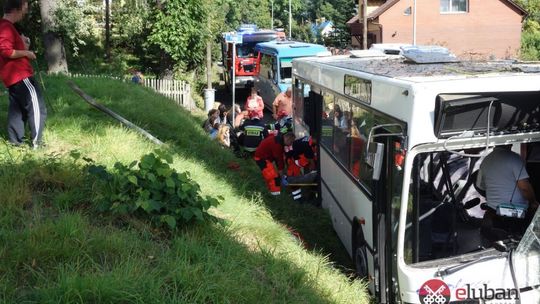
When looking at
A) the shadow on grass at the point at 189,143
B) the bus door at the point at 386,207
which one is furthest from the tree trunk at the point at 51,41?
the bus door at the point at 386,207

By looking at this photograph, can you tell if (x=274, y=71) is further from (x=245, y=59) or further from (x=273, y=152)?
(x=273, y=152)

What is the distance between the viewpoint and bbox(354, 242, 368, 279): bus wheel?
6172 mm

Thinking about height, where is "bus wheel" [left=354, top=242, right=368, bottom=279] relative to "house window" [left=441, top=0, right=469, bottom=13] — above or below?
below

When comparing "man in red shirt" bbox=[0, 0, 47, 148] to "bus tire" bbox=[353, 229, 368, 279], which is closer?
"bus tire" bbox=[353, 229, 368, 279]

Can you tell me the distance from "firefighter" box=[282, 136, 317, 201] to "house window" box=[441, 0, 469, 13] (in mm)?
38067

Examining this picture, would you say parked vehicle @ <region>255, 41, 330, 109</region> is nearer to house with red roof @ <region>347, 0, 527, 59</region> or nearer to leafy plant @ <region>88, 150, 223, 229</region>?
leafy plant @ <region>88, 150, 223, 229</region>

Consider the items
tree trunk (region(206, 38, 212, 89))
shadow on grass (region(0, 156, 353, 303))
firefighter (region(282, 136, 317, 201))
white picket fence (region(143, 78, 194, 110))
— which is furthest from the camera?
tree trunk (region(206, 38, 212, 89))

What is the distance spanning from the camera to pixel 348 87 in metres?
7.23

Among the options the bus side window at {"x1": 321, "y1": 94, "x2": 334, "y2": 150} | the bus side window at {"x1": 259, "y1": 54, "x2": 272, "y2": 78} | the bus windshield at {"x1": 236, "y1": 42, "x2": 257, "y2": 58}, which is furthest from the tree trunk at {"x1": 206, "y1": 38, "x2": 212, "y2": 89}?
the bus side window at {"x1": 321, "y1": 94, "x2": 334, "y2": 150}

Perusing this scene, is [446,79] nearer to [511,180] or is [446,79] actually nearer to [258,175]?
[511,180]

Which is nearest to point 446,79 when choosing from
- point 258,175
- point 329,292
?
point 329,292

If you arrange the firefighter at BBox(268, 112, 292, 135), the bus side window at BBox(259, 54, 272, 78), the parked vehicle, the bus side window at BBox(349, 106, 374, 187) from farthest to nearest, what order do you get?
1. the bus side window at BBox(259, 54, 272, 78)
2. the parked vehicle
3. the firefighter at BBox(268, 112, 292, 135)
4. the bus side window at BBox(349, 106, 374, 187)

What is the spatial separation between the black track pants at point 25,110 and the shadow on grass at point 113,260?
2.45ft

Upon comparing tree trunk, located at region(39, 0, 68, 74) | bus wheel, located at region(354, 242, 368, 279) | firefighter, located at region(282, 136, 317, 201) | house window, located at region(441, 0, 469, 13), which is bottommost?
bus wheel, located at region(354, 242, 368, 279)
